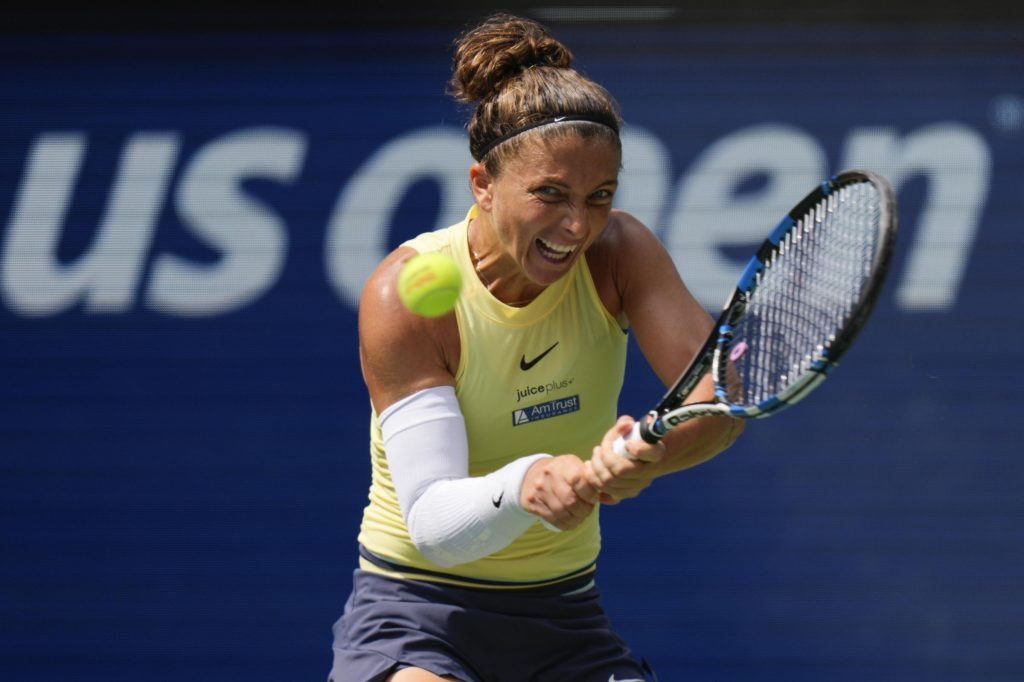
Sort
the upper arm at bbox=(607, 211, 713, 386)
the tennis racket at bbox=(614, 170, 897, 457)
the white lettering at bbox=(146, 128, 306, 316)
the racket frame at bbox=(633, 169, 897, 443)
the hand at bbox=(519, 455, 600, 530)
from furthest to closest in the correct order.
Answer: the white lettering at bbox=(146, 128, 306, 316), the upper arm at bbox=(607, 211, 713, 386), the hand at bbox=(519, 455, 600, 530), the tennis racket at bbox=(614, 170, 897, 457), the racket frame at bbox=(633, 169, 897, 443)

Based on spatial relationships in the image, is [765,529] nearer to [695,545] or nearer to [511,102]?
[695,545]

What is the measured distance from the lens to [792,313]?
2.53 meters

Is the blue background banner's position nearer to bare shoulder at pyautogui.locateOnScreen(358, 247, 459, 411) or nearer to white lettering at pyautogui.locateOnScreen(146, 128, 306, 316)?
white lettering at pyautogui.locateOnScreen(146, 128, 306, 316)

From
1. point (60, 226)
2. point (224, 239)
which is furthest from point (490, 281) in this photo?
point (60, 226)

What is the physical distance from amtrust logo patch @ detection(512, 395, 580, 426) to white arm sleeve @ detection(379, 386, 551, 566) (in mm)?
124

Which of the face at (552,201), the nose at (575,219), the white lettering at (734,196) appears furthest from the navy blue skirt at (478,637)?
the white lettering at (734,196)

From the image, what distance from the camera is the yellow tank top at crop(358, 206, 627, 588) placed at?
2717mm

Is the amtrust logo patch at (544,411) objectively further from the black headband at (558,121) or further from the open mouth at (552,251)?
the black headband at (558,121)

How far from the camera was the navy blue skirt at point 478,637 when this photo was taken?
9.04ft

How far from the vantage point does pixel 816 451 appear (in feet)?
15.9

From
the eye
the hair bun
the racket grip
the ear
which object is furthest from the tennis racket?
the hair bun

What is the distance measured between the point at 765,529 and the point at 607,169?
100 inches

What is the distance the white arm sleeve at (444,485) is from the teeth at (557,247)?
328 millimetres

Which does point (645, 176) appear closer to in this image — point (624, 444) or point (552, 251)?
point (552, 251)
